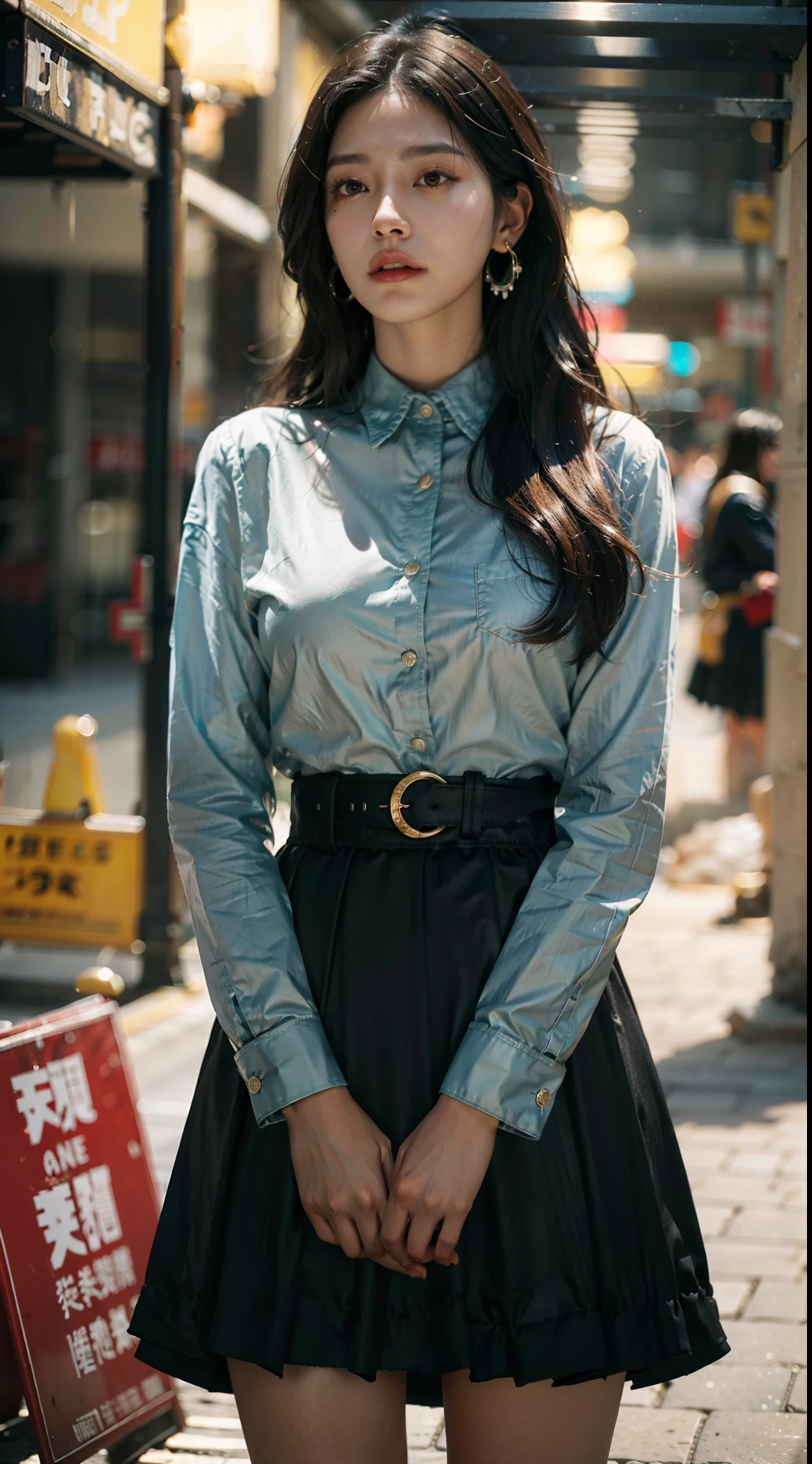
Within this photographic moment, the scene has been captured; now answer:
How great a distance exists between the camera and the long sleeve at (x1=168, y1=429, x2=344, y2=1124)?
188 centimetres

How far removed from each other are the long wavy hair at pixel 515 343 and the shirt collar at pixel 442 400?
0.02m

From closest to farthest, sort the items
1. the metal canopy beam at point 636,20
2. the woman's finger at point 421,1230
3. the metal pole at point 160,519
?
the woman's finger at point 421,1230 → the metal canopy beam at point 636,20 → the metal pole at point 160,519

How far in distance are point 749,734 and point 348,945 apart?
733 cm

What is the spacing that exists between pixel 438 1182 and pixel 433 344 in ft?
3.50

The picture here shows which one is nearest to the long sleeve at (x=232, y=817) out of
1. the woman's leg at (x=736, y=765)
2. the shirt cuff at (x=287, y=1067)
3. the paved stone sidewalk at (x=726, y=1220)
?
the shirt cuff at (x=287, y=1067)

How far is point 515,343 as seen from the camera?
6.97ft

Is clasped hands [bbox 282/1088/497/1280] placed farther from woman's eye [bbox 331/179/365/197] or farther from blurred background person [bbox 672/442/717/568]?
blurred background person [bbox 672/442/717/568]

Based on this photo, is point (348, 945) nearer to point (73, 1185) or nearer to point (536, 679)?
point (536, 679)

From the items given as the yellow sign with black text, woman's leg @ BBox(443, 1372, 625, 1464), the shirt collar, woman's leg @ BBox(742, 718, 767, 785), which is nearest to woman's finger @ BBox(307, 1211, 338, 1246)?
woman's leg @ BBox(443, 1372, 625, 1464)

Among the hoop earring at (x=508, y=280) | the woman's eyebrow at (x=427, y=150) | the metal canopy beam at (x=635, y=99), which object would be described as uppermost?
the metal canopy beam at (x=635, y=99)

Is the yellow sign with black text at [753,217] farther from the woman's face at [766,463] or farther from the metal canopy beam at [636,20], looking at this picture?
the metal canopy beam at [636,20]

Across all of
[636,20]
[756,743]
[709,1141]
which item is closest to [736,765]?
[756,743]

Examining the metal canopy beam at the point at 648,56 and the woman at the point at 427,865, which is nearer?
the woman at the point at 427,865

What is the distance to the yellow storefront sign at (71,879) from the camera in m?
5.28
